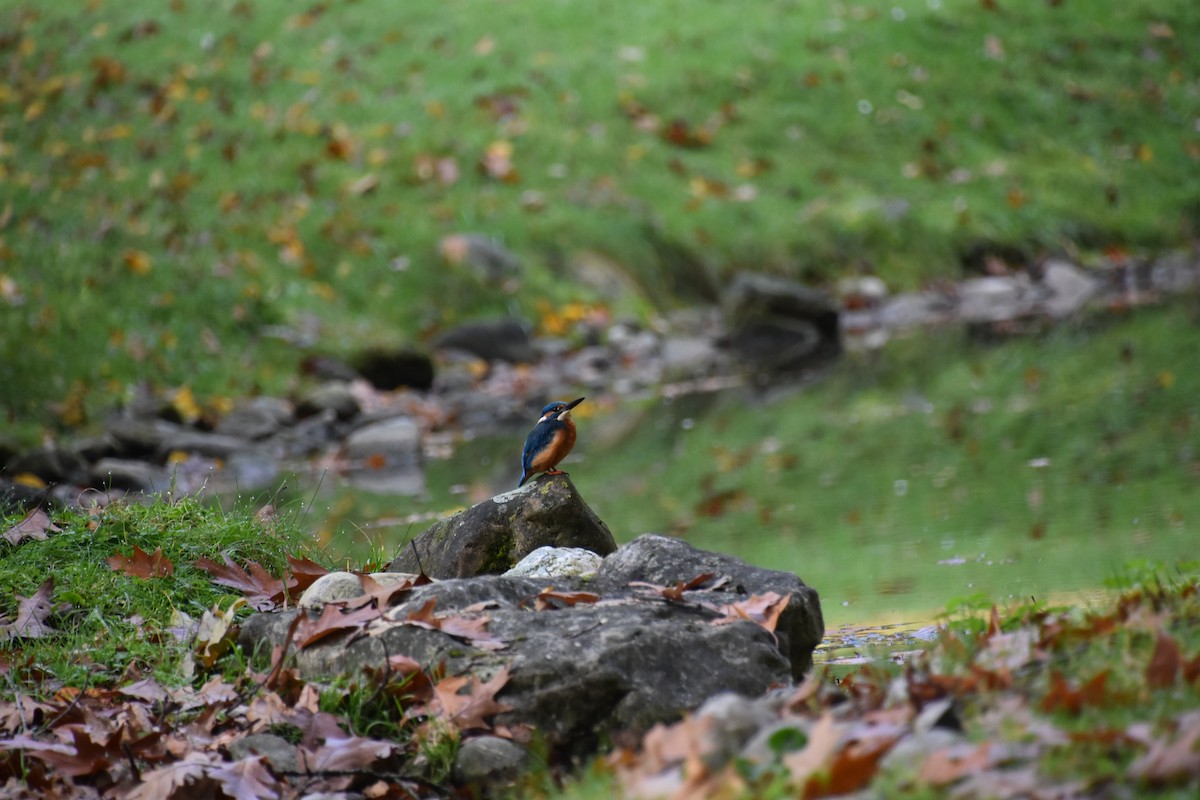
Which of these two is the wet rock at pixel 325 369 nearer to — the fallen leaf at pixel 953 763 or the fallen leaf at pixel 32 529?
the fallen leaf at pixel 32 529

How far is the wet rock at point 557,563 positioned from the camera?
14.5ft

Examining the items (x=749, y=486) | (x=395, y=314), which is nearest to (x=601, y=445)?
(x=749, y=486)

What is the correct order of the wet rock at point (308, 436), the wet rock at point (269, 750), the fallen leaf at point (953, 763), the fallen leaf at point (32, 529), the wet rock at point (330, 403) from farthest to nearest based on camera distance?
the wet rock at point (330, 403), the wet rock at point (308, 436), the fallen leaf at point (32, 529), the wet rock at point (269, 750), the fallen leaf at point (953, 763)

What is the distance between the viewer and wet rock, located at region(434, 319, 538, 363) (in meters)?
13.3

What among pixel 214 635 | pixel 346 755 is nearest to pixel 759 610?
pixel 346 755

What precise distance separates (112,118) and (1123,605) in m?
14.7

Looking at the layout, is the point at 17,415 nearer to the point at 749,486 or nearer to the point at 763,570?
the point at 749,486

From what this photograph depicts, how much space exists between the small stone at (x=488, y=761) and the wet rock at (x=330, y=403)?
27.3 feet

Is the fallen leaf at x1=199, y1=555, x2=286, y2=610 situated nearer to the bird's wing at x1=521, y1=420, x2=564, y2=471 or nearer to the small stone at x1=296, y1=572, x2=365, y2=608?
the small stone at x1=296, y1=572, x2=365, y2=608

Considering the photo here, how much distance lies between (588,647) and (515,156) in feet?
43.9

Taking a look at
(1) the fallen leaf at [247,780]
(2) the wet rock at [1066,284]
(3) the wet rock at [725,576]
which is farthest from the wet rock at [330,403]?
(2) the wet rock at [1066,284]

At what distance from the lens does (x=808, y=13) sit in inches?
774

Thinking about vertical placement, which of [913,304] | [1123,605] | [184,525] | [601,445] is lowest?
[913,304]

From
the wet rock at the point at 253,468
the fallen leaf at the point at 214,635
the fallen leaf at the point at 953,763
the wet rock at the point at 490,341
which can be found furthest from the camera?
the wet rock at the point at 490,341
